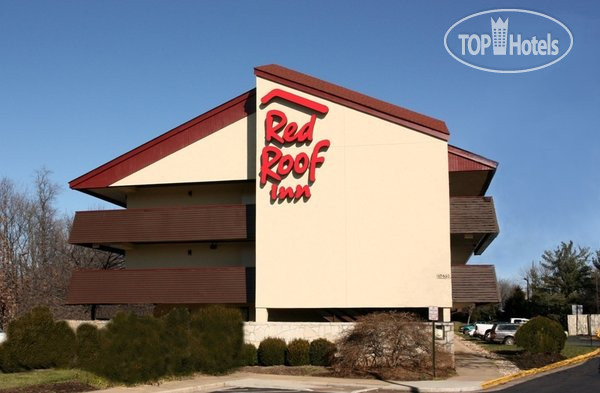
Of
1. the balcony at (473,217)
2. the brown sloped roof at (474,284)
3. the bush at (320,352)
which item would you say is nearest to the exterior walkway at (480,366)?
the brown sloped roof at (474,284)

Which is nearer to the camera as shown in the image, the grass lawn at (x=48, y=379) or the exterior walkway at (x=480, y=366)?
the grass lawn at (x=48, y=379)

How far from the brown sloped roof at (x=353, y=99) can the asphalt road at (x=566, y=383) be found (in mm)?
10276

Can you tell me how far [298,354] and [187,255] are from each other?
932 cm

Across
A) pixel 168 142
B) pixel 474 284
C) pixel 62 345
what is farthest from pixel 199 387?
pixel 168 142

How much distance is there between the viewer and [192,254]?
3562cm

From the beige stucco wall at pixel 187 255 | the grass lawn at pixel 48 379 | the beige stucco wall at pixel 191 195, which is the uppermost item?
the beige stucco wall at pixel 191 195

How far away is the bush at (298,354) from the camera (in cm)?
2898

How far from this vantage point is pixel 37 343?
25578mm

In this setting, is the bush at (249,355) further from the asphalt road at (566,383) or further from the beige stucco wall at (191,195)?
the asphalt road at (566,383)

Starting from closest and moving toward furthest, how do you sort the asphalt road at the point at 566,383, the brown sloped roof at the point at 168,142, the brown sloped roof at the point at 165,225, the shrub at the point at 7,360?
the asphalt road at the point at 566,383 < the shrub at the point at 7,360 < the brown sloped roof at the point at 165,225 < the brown sloped roof at the point at 168,142

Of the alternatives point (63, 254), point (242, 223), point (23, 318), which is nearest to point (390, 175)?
point (242, 223)

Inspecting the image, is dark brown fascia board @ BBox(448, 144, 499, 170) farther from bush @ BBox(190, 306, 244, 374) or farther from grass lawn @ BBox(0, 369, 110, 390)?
grass lawn @ BBox(0, 369, 110, 390)

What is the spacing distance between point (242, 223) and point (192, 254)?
4.50 m

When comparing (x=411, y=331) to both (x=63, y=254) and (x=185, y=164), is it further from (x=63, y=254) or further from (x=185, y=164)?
(x=63, y=254)
